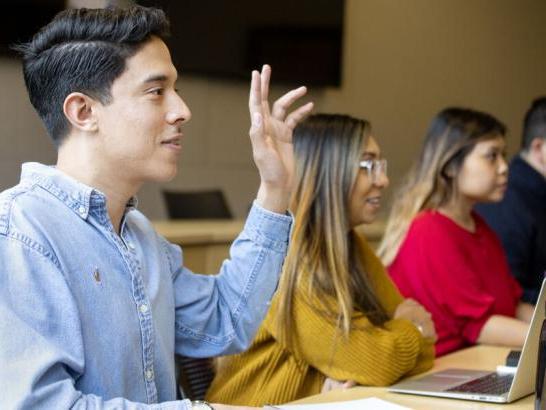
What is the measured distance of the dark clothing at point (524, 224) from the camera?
3.68m

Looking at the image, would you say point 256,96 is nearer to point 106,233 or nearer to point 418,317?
point 106,233

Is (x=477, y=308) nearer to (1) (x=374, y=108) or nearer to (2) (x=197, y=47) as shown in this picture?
(2) (x=197, y=47)

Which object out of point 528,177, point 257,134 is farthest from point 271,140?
point 528,177

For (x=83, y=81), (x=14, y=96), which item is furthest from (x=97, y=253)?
(x=14, y=96)

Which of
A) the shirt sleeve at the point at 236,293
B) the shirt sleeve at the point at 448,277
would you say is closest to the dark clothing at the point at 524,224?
the shirt sleeve at the point at 448,277

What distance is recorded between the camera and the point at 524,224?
3.71 meters

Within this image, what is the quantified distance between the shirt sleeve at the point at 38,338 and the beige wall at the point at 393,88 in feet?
10.7

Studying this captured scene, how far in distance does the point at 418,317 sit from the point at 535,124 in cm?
168

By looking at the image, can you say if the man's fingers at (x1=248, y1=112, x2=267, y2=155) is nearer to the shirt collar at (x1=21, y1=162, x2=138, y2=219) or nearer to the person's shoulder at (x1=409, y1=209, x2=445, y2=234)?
the shirt collar at (x1=21, y1=162, x2=138, y2=219)

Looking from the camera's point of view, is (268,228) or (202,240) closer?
(268,228)

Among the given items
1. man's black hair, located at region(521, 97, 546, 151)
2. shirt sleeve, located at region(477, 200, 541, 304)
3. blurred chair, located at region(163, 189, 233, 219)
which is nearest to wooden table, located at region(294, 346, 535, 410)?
shirt sleeve, located at region(477, 200, 541, 304)

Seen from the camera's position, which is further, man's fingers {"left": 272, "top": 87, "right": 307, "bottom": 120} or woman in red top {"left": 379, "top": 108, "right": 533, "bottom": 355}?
woman in red top {"left": 379, "top": 108, "right": 533, "bottom": 355}

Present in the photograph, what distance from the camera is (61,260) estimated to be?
1.50 m

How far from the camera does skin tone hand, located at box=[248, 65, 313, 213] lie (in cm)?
177
